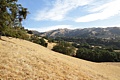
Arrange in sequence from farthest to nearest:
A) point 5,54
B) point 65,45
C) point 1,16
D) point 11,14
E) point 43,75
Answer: point 65,45, point 11,14, point 1,16, point 5,54, point 43,75

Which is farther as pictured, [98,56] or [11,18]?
[98,56]

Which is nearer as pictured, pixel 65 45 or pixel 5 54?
pixel 5 54

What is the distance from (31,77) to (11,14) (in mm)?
25413

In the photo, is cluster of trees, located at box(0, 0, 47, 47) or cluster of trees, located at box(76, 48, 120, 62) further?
cluster of trees, located at box(76, 48, 120, 62)

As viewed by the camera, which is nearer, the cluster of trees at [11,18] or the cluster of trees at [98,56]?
the cluster of trees at [11,18]

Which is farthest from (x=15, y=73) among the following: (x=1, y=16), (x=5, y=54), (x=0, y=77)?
(x=1, y=16)

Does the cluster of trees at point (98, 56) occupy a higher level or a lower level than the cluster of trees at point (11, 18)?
Result: lower

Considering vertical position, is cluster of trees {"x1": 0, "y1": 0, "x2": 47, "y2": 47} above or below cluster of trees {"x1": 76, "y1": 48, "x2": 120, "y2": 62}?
above

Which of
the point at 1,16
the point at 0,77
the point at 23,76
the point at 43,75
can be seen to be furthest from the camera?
the point at 1,16

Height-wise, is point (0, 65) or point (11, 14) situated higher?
point (11, 14)

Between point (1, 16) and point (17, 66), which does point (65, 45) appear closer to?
point (1, 16)

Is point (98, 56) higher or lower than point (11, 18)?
lower

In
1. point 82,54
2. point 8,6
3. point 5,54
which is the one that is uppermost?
point 8,6

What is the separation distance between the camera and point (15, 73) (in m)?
19.3
